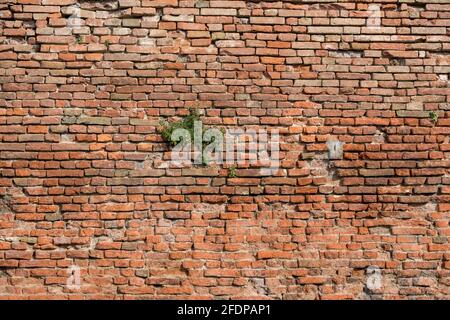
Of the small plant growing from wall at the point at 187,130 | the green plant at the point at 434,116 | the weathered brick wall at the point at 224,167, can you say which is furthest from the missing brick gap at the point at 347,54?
the small plant growing from wall at the point at 187,130

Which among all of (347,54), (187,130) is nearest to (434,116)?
(347,54)

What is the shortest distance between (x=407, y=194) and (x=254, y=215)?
130 centimetres

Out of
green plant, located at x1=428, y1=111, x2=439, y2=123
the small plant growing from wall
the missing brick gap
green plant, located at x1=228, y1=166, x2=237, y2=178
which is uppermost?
the missing brick gap

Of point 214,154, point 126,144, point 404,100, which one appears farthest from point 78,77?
point 404,100

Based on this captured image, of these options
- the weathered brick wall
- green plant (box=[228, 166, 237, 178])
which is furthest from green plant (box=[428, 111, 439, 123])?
green plant (box=[228, 166, 237, 178])

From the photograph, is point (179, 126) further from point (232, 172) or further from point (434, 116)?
point (434, 116)

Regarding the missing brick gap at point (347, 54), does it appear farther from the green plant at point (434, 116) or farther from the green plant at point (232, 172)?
the green plant at point (232, 172)

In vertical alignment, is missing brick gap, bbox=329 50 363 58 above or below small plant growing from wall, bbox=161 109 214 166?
above

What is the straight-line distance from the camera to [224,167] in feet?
13.2

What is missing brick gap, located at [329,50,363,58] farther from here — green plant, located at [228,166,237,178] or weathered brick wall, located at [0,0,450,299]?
green plant, located at [228,166,237,178]

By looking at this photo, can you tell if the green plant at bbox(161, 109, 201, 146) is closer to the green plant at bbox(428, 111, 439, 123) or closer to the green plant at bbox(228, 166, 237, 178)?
the green plant at bbox(228, 166, 237, 178)

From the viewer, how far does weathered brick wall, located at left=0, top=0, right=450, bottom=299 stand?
3932 mm

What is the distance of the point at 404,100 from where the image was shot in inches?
161

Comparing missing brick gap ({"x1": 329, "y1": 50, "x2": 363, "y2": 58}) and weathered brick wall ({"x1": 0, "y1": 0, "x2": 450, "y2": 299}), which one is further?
→ missing brick gap ({"x1": 329, "y1": 50, "x2": 363, "y2": 58})
